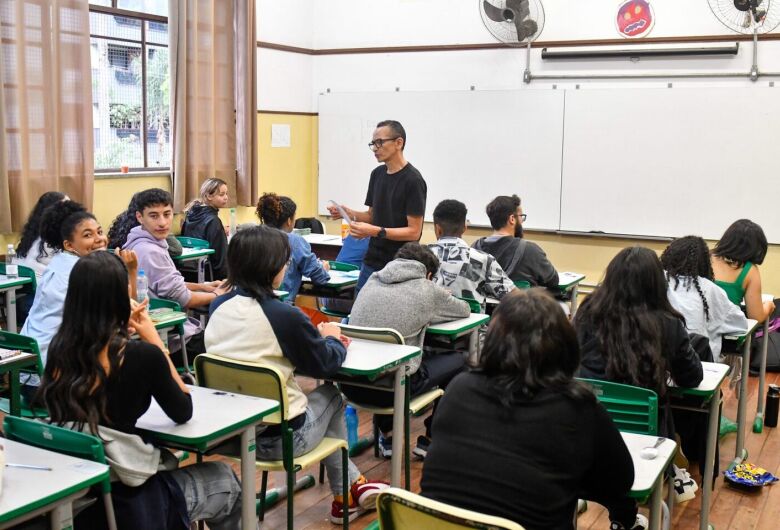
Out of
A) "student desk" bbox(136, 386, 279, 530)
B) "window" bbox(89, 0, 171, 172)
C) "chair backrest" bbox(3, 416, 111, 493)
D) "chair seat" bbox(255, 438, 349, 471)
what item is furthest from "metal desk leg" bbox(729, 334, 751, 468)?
"window" bbox(89, 0, 171, 172)

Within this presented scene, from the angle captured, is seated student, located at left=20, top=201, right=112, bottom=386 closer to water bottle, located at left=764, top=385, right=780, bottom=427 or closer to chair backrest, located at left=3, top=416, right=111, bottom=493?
chair backrest, located at left=3, top=416, right=111, bottom=493

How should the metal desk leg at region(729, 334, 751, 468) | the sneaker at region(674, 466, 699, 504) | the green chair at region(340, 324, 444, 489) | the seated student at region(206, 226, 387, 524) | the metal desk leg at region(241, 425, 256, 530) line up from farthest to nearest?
the metal desk leg at region(729, 334, 751, 468)
the sneaker at region(674, 466, 699, 504)
the green chair at region(340, 324, 444, 489)
the seated student at region(206, 226, 387, 524)
the metal desk leg at region(241, 425, 256, 530)

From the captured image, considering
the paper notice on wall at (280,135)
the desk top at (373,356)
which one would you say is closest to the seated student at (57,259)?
the desk top at (373,356)

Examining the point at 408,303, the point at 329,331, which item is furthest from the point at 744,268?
the point at 329,331

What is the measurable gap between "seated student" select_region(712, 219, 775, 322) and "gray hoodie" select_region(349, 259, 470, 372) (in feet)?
5.43

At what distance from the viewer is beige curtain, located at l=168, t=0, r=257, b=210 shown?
698 cm

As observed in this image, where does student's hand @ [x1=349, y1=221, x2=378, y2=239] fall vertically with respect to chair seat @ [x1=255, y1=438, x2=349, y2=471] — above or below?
above

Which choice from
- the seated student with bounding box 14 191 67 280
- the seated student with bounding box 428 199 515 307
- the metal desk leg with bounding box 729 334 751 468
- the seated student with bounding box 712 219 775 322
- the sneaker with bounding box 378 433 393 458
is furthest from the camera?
the seated student with bounding box 14 191 67 280

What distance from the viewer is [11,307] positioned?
15.8ft

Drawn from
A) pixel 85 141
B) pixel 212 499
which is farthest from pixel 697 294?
pixel 85 141

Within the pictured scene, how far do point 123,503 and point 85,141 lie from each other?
4.41 m

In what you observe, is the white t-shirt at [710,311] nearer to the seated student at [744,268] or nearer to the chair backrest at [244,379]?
the seated student at [744,268]

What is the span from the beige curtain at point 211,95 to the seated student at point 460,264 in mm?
3280

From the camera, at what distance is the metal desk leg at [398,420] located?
3.37 m
